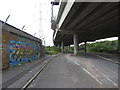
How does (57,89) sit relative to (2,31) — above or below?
below

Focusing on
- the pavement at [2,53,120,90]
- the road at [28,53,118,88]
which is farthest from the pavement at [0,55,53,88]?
the road at [28,53,118,88]

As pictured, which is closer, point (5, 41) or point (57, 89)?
point (57, 89)

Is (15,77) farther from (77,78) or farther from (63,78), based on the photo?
(77,78)

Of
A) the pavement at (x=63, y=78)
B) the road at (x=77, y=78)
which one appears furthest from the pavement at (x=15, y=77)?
the road at (x=77, y=78)

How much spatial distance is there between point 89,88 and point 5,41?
9.75m

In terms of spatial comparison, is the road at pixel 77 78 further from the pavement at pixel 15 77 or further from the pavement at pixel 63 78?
the pavement at pixel 15 77

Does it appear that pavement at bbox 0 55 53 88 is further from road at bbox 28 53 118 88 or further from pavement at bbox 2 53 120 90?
road at bbox 28 53 118 88

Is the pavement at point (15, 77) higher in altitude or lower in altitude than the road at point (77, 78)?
higher

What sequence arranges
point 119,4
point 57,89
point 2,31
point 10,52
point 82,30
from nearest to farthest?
point 57,89 < point 2,31 < point 10,52 < point 119,4 < point 82,30

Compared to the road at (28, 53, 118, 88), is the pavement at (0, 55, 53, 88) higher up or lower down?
higher up

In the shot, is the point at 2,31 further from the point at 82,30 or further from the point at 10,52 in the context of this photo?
the point at 82,30

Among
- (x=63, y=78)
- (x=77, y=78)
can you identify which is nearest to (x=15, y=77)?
(x=63, y=78)

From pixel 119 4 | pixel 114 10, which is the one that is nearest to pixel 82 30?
pixel 114 10

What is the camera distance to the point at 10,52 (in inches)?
579
